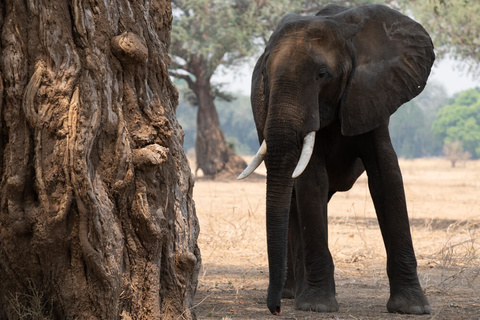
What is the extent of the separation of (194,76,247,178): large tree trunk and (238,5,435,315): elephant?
23578 mm

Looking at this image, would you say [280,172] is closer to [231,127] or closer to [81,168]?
[81,168]

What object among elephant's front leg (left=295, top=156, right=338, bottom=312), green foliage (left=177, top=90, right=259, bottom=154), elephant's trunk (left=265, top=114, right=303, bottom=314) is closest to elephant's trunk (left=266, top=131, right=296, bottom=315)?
elephant's trunk (left=265, top=114, right=303, bottom=314)

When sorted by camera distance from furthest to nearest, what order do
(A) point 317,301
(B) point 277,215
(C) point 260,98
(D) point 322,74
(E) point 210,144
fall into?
1. (E) point 210,144
2. (C) point 260,98
3. (A) point 317,301
4. (D) point 322,74
5. (B) point 277,215

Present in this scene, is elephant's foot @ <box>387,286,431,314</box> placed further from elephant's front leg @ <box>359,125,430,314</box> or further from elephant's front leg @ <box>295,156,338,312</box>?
elephant's front leg @ <box>295,156,338,312</box>

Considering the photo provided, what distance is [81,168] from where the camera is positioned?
12.2 ft

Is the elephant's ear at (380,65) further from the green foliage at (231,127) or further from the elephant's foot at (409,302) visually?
the green foliage at (231,127)

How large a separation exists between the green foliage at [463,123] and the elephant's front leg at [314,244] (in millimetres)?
85933

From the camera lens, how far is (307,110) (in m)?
5.49

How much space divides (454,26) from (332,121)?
62.2ft

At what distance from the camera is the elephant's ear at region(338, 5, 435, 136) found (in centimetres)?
582

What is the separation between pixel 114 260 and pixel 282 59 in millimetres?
2338

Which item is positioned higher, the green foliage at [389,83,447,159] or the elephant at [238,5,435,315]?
the green foliage at [389,83,447,159]

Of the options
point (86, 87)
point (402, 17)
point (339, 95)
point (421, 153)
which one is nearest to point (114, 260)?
point (86, 87)

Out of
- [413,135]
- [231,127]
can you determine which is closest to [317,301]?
[413,135]
